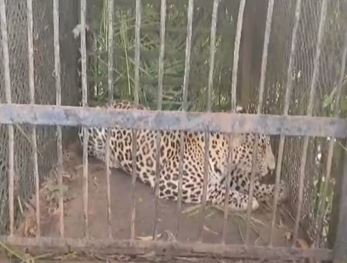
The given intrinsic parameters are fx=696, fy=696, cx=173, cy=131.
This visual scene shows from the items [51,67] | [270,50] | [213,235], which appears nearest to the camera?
[213,235]

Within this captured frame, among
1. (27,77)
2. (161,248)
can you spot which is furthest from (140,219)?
(27,77)

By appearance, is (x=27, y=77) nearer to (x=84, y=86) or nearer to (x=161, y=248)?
(x=84, y=86)

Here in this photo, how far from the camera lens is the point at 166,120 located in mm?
2924

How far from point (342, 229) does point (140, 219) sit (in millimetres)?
1008

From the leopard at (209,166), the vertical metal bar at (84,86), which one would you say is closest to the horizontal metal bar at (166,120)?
the vertical metal bar at (84,86)

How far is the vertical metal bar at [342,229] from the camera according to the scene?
3023 millimetres

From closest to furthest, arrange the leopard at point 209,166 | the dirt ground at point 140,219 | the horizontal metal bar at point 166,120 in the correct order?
the horizontal metal bar at point 166,120
the dirt ground at point 140,219
the leopard at point 209,166

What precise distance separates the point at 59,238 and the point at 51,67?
111 centimetres

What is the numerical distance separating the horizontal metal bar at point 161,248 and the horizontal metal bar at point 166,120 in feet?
1.86

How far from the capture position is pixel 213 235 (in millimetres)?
3383

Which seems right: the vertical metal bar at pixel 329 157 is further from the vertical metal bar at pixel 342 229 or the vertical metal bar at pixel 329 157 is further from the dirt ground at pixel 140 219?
the dirt ground at pixel 140 219

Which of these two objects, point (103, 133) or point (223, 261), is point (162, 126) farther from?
point (103, 133)

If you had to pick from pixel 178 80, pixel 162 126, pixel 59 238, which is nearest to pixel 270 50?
pixel 178 80

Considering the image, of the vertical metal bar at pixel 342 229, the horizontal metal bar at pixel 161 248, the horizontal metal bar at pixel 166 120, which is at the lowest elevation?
the horizontal metal bar at pixel 161 248
